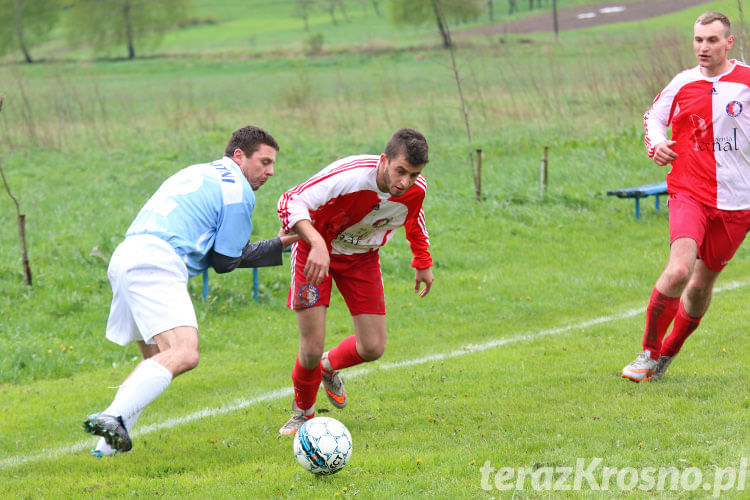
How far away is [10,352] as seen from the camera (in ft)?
27.3

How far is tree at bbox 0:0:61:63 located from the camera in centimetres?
6069

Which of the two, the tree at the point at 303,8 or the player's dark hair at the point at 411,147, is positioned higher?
the tree at the point at 303,8

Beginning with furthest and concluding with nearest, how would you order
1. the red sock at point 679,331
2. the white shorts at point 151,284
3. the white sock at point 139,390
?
the red sock at point 679,331
the white shorts at point 151,284
the white sock at point 139,390

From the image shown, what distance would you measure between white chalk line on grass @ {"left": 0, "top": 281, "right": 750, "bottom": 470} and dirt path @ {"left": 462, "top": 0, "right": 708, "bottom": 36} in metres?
52.1

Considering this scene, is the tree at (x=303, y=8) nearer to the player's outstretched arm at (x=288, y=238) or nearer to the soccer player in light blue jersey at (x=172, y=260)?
the player's outstretched arm at (x=288, y=238)

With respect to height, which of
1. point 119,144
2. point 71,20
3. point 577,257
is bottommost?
point 577,257

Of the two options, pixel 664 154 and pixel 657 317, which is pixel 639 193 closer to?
pixel 657 317

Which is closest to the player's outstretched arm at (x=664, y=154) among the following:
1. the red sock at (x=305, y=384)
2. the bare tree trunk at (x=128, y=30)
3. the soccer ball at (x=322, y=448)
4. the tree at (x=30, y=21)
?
the red sock at (x=305, y=384)

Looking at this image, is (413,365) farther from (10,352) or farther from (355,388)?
(10,352)

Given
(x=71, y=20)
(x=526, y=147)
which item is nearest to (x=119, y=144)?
(x=526, y=147)

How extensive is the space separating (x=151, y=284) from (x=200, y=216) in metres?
0.50

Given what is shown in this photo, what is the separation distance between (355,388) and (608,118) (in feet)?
47.5

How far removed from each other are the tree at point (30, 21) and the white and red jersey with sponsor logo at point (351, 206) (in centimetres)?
6005

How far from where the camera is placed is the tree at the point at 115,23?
69.4 m
